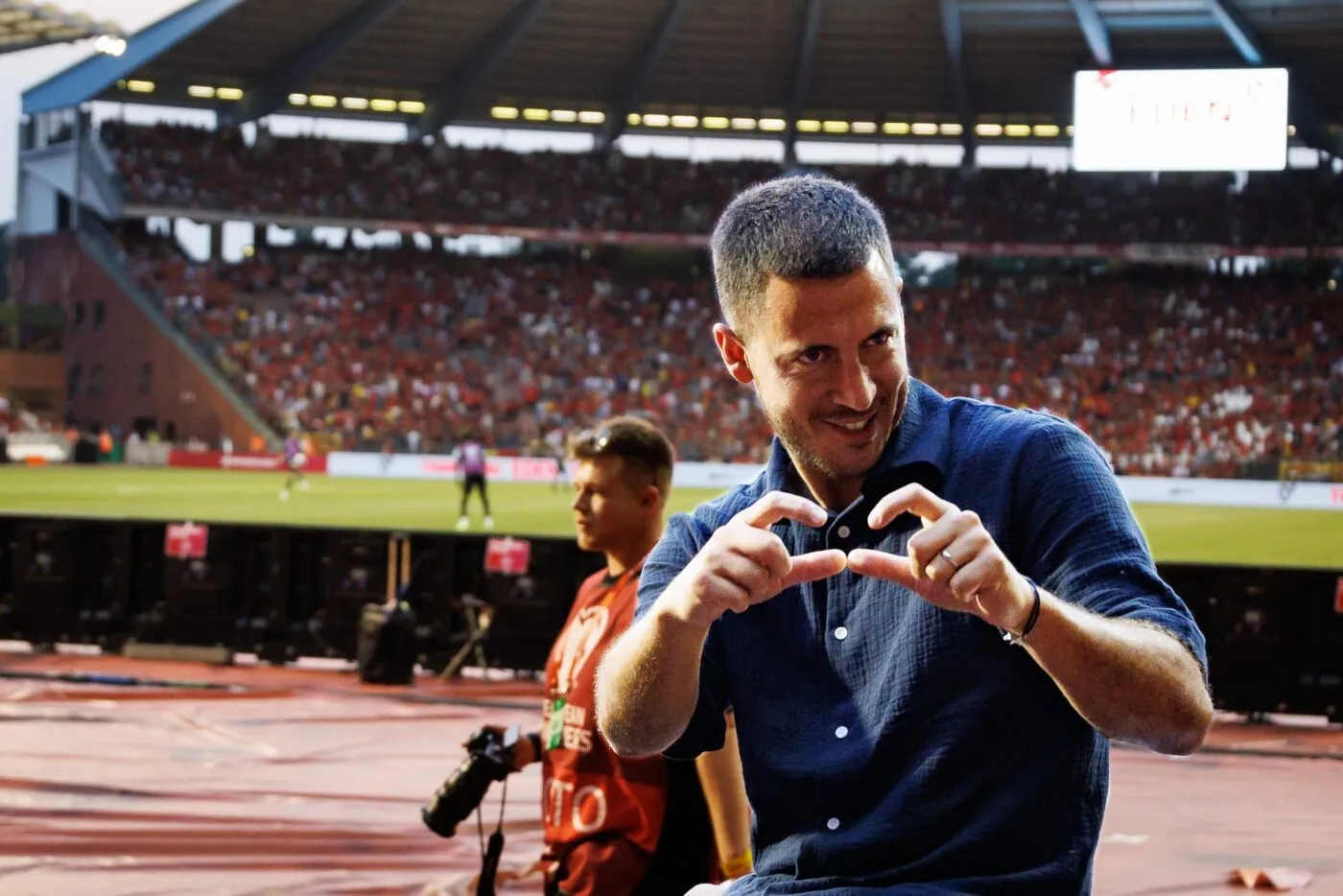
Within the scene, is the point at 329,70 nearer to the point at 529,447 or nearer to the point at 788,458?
the point at 529,447

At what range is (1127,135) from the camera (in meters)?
43.6

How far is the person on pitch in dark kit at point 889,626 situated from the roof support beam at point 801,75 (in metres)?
44.2

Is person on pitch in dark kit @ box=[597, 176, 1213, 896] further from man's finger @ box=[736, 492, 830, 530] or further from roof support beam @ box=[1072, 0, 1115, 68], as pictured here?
roof support beam @ box=[1072, 0, 1115, 68]

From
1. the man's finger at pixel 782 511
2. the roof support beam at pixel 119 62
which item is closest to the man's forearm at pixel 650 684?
the man's finger at pixel 782 511

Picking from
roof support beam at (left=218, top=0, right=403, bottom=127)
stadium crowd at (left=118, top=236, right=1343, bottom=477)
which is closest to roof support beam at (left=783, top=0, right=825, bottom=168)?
stadium crowd at (left=118, top=236, right=1343, bottom=477)

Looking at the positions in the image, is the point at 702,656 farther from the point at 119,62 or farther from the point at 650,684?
A: the point at 119,62

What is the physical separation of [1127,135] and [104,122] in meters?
35.6

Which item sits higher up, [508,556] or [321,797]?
[508,556]

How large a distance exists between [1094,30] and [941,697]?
45136 mm

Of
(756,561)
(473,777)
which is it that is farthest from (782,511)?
(473,777)

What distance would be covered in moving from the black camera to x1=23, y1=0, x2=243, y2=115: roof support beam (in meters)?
42.5

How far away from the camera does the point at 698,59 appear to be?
5078 cm

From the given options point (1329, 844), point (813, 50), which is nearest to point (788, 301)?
point (1329, 844)

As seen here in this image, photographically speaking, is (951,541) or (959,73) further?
(959,73)
